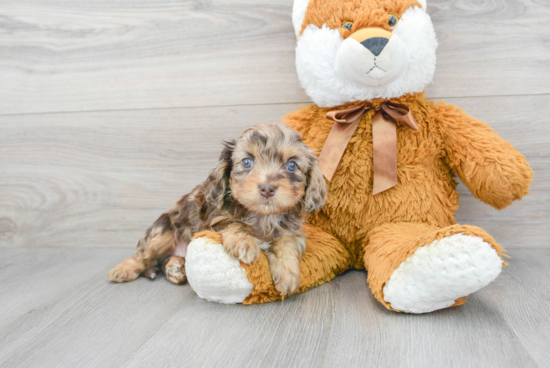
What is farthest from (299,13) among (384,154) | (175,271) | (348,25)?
(175,271)

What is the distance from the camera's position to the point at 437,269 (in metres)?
1.29

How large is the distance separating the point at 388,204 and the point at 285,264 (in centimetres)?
55

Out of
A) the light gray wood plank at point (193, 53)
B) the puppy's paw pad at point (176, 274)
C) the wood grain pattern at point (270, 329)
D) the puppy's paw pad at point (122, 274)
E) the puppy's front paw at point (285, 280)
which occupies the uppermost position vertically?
the light gray wood plank at point (193, 53)

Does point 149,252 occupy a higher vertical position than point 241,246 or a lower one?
lower

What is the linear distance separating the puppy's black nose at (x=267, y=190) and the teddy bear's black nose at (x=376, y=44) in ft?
2.15

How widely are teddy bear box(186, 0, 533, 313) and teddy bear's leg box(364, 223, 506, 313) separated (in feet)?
0.09

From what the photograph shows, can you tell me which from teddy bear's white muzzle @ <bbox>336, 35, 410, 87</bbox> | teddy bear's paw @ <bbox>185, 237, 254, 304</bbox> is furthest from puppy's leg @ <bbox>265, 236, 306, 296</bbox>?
teddy bear's white muzzle @ <bbox>336, 35, 410, 87</bbox>

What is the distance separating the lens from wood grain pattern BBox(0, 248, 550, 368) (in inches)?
46.5

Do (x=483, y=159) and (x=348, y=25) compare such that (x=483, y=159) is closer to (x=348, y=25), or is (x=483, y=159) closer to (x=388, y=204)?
(x=388, y=204)

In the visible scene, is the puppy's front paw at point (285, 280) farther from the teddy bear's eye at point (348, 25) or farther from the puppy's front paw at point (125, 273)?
the teddy bear's eye at point (348, 25)

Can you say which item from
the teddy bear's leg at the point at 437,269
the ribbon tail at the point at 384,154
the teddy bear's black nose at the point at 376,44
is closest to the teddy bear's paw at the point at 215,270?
the teddy bear's leg at the point at 437,269

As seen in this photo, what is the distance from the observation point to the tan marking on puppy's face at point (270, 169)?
4.66ft

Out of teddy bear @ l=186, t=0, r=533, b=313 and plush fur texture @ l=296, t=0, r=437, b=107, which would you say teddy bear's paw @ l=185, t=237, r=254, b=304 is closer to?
teddy bear @ l=186, t=0, r=533, b=313

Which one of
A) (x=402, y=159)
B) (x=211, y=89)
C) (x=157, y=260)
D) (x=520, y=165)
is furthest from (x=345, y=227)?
(x=211, y=89)
